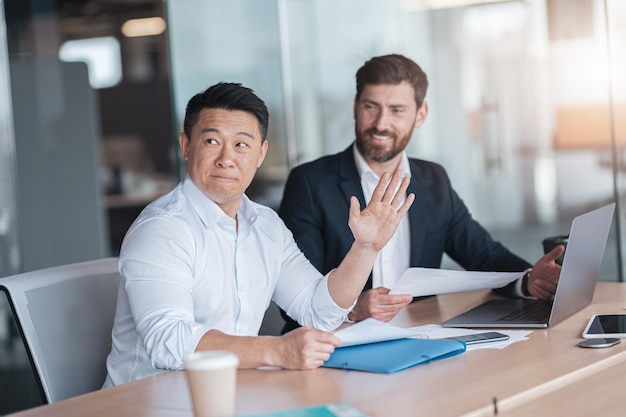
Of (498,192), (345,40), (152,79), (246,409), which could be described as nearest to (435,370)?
(246,409)

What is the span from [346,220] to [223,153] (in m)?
0.83

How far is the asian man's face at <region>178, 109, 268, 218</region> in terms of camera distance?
2279 millimetres

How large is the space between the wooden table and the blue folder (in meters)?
0.02

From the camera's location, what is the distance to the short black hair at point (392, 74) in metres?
3.08

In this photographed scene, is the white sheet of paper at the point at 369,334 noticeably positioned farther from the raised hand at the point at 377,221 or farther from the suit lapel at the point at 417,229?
the suit lapel at the point at 417,229

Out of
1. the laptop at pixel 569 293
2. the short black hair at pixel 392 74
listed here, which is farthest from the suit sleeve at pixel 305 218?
the laptop at pixel 569 293

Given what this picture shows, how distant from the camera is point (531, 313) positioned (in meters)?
2.41

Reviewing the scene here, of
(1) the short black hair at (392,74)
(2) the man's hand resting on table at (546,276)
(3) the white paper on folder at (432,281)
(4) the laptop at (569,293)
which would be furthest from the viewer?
(1) the short black hair at (392,74)

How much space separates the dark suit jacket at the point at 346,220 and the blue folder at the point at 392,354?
3.22 ft

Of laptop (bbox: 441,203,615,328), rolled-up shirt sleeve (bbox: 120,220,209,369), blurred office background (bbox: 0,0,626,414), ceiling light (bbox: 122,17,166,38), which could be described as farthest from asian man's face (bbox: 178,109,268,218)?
ceiling light (bbox: 122,17,166,38)

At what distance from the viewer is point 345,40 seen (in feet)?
13.9

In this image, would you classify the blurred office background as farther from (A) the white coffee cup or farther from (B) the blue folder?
(A) the white coffee cup

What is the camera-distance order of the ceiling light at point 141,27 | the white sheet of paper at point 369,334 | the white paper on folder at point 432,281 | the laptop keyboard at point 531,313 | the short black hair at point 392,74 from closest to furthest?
1. the white sheet of paper at point 369,334
2. the laptop keyboard at point 531,313
3. the white paper on folder at point 432,281
4. the short black hair at point 392,74
5. the ceiling light at point 141,27

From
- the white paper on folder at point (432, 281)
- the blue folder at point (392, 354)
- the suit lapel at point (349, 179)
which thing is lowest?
the blue folder at point (392, 354)
